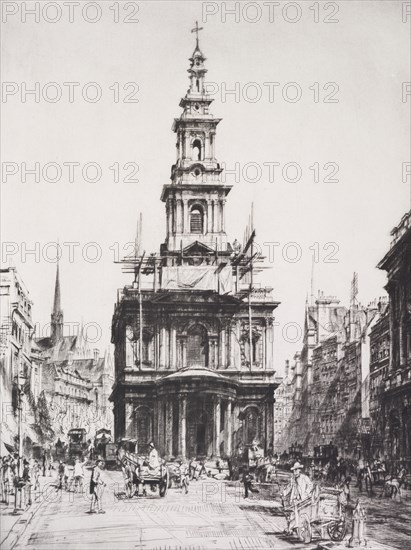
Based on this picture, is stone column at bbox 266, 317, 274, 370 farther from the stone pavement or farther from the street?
the stone pavement

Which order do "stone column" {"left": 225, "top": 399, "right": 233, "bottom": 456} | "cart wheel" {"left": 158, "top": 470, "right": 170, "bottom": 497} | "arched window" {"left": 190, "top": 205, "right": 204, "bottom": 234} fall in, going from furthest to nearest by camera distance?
"arched window" {"left": 190, "top": 205, "right": 204, "bottom": 234}
"stone column" {"left": 225, "top": 399, "right": 233, "bottom": 456}
"cart wheel" {"left": 158, "top": 470, "right": 170, "bottom": 497}

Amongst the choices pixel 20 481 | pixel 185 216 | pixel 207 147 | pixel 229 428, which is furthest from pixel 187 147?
pixel 20 481

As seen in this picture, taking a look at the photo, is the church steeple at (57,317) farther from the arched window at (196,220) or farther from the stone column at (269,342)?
the stone column at (269,342)

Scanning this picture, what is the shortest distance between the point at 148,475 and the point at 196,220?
121 inches

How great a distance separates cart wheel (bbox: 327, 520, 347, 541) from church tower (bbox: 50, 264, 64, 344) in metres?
3.81

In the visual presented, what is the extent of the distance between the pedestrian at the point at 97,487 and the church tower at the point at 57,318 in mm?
1546

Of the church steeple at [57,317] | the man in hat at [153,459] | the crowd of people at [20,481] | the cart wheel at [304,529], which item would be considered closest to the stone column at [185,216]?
the church steeple at [57,317]

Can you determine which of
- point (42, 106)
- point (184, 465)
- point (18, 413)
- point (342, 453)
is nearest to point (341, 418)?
point (342, 453)

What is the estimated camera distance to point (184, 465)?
38.2 ft

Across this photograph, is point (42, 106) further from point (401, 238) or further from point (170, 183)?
point (401, 238)

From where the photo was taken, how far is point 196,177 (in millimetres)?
12164

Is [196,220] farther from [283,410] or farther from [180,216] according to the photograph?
[283,410]

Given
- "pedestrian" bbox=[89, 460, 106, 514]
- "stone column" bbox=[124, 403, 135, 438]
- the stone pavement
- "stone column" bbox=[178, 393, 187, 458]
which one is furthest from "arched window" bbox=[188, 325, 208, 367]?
the stone pavement

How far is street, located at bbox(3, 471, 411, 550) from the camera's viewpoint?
10938mm
